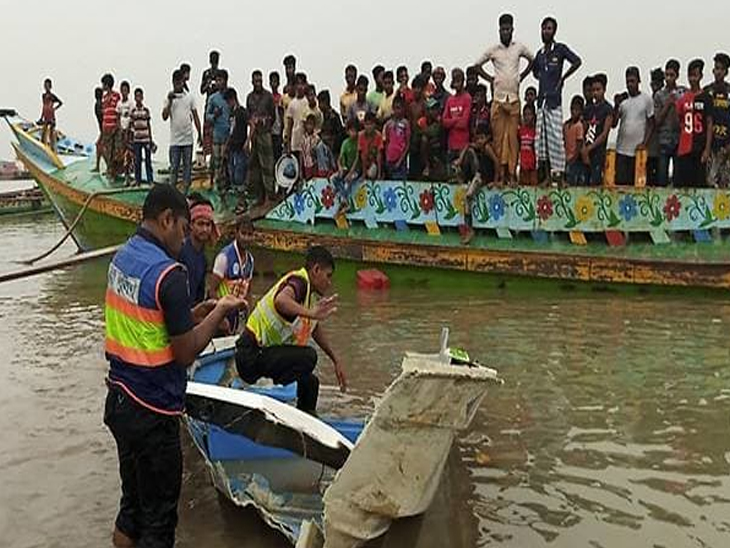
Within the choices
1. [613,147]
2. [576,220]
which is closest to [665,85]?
[613,147]

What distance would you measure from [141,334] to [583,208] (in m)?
8.94

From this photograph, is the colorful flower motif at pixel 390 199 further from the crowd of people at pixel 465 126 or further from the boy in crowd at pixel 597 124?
the boy in crowd at pixel 597 124

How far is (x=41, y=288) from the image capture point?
13.8 m

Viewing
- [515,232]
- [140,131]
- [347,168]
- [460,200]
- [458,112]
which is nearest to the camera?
[458,112]

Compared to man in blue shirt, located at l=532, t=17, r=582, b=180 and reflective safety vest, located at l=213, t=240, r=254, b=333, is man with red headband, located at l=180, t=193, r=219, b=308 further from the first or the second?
man in blue shirt, located at l=532, t=17, r=582, b=180

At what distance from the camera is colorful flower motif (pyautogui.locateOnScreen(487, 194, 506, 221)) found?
1230 cm

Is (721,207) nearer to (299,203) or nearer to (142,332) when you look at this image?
(299,203)

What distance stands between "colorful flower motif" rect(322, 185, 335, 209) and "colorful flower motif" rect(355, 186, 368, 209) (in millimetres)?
371

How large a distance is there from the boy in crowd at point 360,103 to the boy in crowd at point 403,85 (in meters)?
0.45

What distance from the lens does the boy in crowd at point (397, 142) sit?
488 inches

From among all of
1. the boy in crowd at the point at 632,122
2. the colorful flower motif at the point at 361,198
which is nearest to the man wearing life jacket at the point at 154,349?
the boy in crowd at the point at 632,122

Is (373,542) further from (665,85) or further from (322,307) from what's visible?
(665,85)

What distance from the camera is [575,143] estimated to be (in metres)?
12.0

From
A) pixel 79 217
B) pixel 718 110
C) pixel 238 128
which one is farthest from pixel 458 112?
pixel 79 217
